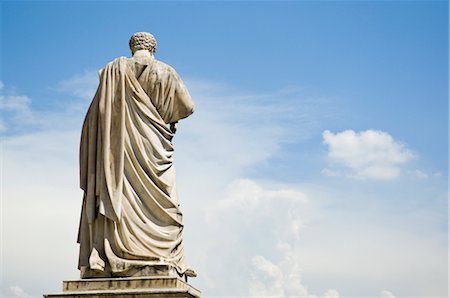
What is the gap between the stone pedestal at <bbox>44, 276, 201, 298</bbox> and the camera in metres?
16.7

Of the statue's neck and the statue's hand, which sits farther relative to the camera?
the statue's hand

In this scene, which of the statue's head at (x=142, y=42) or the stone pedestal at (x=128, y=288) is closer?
the stone pedestal at (x=128, y=288)

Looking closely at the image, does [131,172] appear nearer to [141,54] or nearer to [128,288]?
[128,288]

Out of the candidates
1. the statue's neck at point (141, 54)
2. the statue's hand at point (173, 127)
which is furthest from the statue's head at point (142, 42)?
the statue's hand at point (173, 127)

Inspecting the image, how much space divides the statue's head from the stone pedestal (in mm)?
4844

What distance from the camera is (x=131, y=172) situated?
17938mm

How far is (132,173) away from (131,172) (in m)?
0.03

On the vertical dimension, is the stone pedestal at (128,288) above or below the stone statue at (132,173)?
below

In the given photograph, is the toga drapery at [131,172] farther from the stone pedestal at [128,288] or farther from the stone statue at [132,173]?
the stone pedestal at [128,288]

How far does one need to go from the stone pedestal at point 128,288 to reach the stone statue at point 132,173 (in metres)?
0.21

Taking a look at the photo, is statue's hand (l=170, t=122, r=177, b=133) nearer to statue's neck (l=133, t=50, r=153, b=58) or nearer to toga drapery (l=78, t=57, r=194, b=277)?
toga drapery (l=78, t=57, r=194, b=277)

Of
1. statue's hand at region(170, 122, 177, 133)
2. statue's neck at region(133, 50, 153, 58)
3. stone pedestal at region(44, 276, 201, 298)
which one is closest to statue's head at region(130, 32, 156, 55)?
statue's neck at region(133, 50, 153, 58)

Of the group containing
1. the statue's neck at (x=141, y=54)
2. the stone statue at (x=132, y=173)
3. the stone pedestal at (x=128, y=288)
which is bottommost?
the stone pedestal at (x=128, y=288)

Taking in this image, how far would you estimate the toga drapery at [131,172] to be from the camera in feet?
57.5
